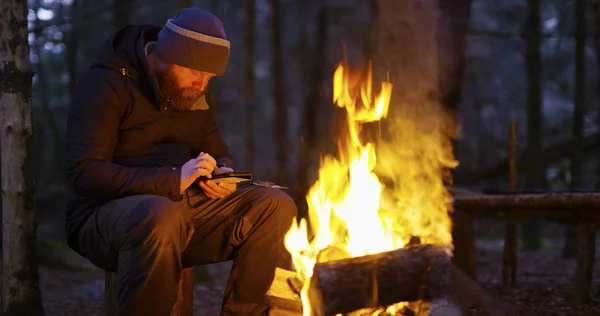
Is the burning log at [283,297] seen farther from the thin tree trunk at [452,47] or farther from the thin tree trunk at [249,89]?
the thin tree trunk at [249,89]

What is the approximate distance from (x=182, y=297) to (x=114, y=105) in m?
1.30

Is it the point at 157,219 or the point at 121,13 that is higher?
the point at 121,13

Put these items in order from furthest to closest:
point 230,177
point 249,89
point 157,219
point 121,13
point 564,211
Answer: point 249,89 → point 121,13 → point 564,211 → point 230,177 → point 157,219

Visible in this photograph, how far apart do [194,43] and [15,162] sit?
166 centimetres

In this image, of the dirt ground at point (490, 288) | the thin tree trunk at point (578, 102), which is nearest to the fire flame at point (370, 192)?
the dirt ground at point (490, 288)

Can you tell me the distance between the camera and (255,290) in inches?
155

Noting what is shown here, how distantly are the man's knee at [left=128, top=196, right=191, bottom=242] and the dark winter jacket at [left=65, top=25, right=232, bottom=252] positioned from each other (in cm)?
21

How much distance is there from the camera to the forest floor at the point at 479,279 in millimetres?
5715

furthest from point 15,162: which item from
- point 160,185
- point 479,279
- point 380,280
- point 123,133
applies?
point 479,279

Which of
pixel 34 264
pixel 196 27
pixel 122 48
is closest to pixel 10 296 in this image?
pixel 34 264

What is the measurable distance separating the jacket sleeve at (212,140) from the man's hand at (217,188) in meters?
0.56

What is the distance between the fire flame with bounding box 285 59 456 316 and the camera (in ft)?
15.2

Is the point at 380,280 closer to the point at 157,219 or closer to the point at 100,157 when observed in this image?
the point at 157,219

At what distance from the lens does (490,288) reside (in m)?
6.13
